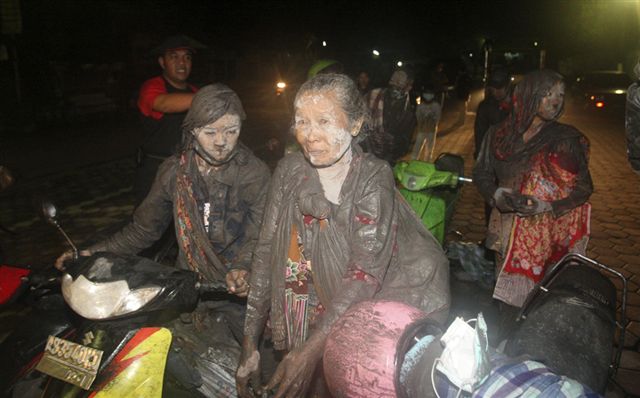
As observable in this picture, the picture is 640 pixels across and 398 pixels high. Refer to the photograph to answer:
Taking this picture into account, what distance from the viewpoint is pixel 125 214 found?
696 cm

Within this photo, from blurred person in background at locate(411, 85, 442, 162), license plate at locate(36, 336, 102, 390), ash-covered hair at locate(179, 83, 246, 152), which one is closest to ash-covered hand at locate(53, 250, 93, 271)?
license plate at locate(36, 336, 102, 390)

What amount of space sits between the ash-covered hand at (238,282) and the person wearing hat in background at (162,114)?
6.96 feet

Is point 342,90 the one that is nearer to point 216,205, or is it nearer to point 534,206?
point 216,205

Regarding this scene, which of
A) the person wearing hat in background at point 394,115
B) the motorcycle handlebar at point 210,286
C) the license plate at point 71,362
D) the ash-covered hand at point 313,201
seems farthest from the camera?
the person wearing hat in background at point 394,115

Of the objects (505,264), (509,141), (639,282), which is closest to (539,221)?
(505,264)

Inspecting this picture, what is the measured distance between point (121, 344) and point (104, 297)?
215mm

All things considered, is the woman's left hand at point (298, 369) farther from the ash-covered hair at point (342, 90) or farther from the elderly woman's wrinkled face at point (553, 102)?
the elderly woman's wrinkled face at point (553, 102)

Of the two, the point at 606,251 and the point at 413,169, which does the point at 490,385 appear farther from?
the point at 606,251

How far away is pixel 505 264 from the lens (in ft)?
10.9

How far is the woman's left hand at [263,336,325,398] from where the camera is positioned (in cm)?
163

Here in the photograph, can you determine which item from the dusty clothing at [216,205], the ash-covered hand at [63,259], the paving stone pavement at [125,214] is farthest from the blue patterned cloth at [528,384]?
the paving stone pavement at [125,214]

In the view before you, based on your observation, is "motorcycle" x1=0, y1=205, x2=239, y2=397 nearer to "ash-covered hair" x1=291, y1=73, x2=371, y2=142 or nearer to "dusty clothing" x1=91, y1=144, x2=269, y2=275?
"dusty clothing" x1=91, y1=144, x2=269, y2=275

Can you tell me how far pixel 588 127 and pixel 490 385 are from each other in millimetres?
16735

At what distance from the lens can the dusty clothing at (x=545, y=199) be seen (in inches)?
120
